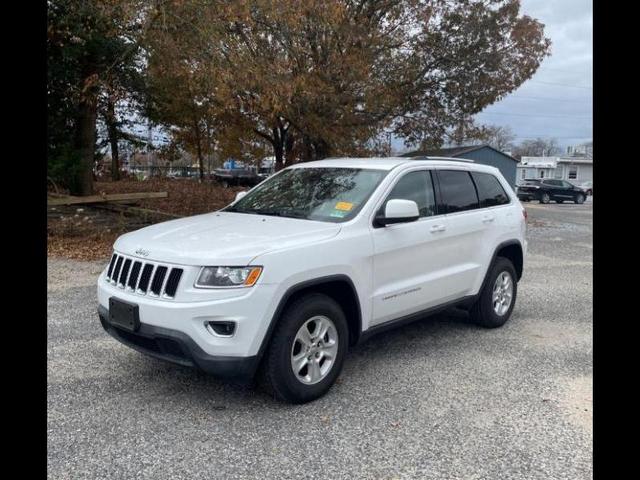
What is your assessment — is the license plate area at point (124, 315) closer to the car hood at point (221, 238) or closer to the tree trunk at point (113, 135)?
the car hood at point (221, 238)

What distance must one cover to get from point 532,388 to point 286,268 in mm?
2266

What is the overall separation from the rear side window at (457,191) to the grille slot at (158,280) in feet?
9.09

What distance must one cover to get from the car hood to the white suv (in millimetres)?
13

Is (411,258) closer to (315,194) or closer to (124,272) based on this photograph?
(315,194)

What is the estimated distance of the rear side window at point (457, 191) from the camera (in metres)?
5.34

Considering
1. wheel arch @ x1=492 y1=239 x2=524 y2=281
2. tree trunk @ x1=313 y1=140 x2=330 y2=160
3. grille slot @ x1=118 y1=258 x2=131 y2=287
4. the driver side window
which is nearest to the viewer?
grille slot @ x1=118 y1=258 x2=131 y2=287

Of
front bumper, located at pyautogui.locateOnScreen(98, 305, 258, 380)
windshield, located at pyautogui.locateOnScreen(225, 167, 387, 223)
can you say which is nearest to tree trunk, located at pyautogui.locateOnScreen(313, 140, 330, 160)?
windshield, located at pyautogui.locateOnScreen(225, 167, 387, 223)

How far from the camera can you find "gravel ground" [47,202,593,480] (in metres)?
3.20

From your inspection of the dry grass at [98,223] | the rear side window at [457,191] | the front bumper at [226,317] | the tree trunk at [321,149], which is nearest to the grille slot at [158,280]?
the front bumper at [226,317]

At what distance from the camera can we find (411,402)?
4059 millimetres

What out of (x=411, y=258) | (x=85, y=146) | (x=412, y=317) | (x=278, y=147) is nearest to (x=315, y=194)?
(x=411, y=258)

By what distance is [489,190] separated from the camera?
6.02 metres

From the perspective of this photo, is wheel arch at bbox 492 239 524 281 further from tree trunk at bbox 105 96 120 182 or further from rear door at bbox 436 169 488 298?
tree trunk at bbox 105 96 120 182
